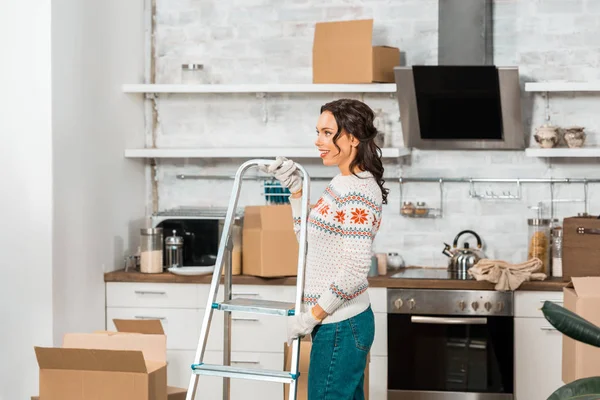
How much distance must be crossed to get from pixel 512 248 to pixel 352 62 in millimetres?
1369

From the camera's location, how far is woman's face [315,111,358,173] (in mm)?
2875

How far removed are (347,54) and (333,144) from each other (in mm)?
1998

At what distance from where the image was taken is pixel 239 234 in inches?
189

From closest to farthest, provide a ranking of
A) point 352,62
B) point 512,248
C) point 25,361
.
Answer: point 25,361, point 352,62, point 512,248

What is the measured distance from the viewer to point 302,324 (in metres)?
2.83

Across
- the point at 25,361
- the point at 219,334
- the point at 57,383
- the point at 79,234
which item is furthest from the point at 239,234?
the point at 57,383

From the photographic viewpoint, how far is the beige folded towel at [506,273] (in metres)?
4.45

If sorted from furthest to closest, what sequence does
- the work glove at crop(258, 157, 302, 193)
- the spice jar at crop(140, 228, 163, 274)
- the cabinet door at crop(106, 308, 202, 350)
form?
1. the spice jar at crop(140, 228, 163, 274)
2. the cabinet door at crop(106, 308, 202, 350)
3. the work glove at crop(258, 157, 302, 193)

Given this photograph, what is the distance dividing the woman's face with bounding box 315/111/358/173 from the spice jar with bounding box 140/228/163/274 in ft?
7.09

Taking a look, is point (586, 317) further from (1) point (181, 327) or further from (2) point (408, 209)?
(1) point (181, 327)

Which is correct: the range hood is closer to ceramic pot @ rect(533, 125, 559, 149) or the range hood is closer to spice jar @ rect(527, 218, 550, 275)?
ceramic pot @ rect(533, 125, 559, 149)

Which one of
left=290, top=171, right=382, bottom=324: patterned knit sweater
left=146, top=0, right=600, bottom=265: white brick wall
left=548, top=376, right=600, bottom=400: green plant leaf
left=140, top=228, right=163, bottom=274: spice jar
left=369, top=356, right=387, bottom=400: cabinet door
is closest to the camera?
left=548, top=376, right=600, bottom=400: green plant leaf

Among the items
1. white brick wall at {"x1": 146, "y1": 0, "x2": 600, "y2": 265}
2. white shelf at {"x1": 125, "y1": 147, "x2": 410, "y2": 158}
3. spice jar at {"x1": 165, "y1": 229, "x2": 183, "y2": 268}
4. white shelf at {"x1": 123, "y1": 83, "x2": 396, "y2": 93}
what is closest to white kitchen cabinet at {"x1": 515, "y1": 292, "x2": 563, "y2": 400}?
white brick wall at {"x1": 146, "y1": 0, "x2": 600, "y2": 265}

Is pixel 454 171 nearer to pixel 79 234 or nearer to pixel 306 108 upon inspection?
pixel 306 108
